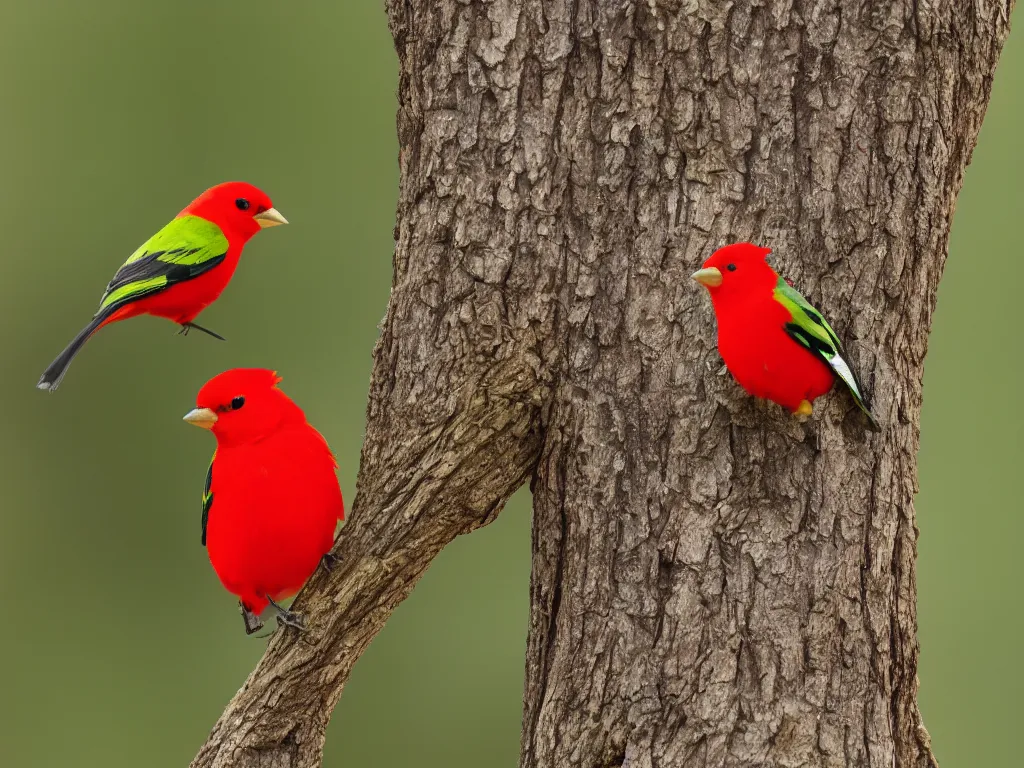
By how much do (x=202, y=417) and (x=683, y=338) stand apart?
34.4 inches

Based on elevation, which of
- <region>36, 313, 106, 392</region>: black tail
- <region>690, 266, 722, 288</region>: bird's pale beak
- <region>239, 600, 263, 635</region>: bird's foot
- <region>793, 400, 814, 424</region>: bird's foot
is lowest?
<region>239, 600, 263, 635</region>: bird's foot

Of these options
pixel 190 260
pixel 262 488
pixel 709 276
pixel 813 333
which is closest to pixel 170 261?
pixel 190 260

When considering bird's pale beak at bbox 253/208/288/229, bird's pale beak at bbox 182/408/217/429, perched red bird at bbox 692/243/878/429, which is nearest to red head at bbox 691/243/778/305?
perched red bird at bbox 692/243/878/429

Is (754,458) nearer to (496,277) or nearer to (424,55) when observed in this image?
(496,277)

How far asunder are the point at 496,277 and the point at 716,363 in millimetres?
448

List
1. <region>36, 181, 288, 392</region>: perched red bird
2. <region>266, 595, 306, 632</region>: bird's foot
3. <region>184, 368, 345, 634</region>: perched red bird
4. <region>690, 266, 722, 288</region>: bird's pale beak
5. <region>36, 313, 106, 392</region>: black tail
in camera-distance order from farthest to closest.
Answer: <region>266, 595, 306, 632</region>: bird's foot
<region>184, 368, 345, 634</region>: perched red bird
<region>36, 181, 288, 392</region>: perched red bird
<region>690, 266, 722, 288</region>: bird's pale beak
<region>36, 313, 106, 392</region>: black tail

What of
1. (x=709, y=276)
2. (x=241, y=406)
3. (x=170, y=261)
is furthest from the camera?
(x=241, y=406)

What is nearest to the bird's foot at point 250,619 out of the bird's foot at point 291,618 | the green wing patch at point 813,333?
the bird's foot at point 291,618

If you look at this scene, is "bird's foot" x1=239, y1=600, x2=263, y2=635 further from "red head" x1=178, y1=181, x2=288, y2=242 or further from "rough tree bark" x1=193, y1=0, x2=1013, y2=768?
"red head" x1=178, y1=181, x2=288, y2=242

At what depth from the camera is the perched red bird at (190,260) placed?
1.77 m

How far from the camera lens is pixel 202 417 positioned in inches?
72.1

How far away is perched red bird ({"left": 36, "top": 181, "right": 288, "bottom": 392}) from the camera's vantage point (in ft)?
5.82

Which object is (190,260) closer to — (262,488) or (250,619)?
(262,488)

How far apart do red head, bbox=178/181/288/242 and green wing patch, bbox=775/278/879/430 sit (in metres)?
0.86
